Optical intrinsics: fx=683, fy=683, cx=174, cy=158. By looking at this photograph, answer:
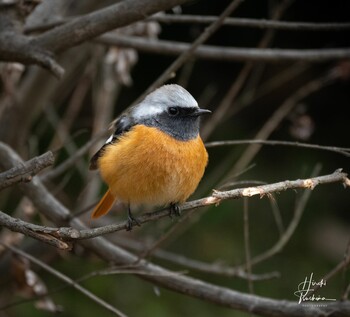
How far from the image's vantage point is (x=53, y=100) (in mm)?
5559

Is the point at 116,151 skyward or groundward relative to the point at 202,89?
skyward

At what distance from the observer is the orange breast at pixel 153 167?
3.43 meters

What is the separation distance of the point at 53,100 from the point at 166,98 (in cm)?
213

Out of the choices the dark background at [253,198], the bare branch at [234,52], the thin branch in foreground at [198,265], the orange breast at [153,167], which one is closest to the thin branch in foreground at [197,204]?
the orange breast at [153,167]

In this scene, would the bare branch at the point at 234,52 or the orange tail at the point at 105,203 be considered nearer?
the orange tail at the point at 105,203

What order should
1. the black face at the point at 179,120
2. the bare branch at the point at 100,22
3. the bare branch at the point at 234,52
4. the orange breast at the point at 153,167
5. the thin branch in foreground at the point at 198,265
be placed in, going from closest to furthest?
1. the bare branch at the point at 100,22
2. the orange breast at the point at 153,167
3. the black face at the point at 179,120
4. the thin branch in foreground at the point at 198,265
5. the bare branch at the point at 234,52

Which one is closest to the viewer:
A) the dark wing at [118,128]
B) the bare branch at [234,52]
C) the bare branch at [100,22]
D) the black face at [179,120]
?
the bare branch at [100,22]

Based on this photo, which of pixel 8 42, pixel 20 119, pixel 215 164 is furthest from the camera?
pixel 215 164

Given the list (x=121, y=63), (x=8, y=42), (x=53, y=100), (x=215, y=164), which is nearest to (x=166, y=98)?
(x=8, y=42)

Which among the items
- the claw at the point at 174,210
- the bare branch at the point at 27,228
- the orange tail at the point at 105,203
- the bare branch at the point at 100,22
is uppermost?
the bare branch at the point at 100,22

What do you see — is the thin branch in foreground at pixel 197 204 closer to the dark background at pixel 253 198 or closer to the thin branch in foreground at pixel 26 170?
the thin branch in foreground at pixel 26 170

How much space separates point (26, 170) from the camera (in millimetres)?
2385

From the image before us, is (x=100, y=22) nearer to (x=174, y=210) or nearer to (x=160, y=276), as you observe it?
(x=174, y=210)

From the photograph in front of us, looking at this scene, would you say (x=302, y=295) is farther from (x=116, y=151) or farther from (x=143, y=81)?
→ (x=143, y=81)
